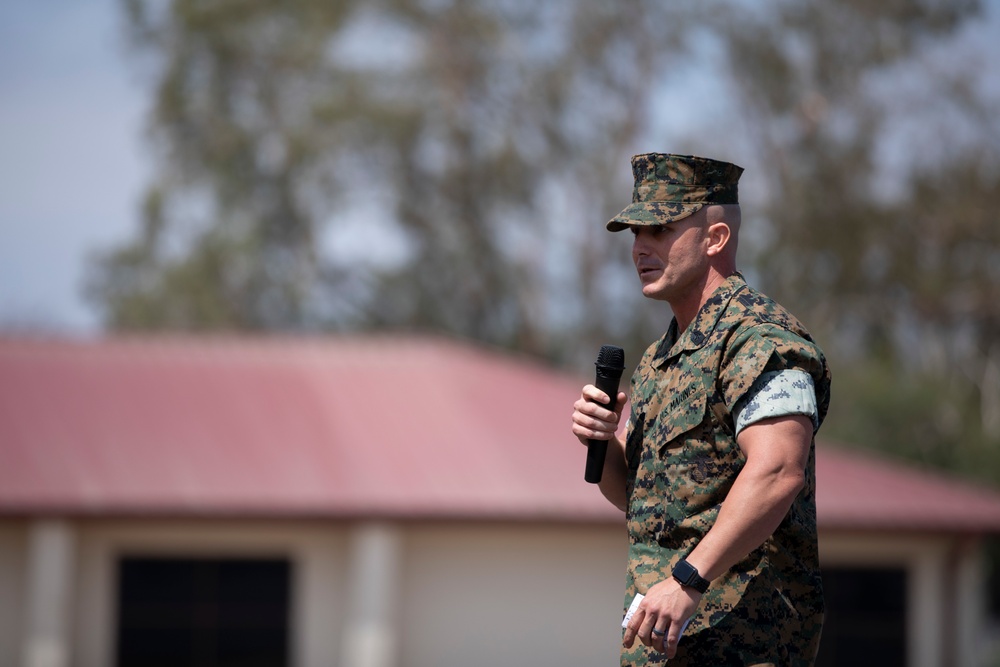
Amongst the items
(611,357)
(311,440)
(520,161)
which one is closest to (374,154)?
(520,161)

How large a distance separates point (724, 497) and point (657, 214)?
0.64 metres

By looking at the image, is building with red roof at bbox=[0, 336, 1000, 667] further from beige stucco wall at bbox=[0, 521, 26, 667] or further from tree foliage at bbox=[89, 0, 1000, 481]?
tree foliage at bbox=[89, 0, 1000, 481]

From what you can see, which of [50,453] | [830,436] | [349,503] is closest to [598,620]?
[349,503]

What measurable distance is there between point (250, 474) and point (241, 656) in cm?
198

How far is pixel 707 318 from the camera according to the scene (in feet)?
10.00

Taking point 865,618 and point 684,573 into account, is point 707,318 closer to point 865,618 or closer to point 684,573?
point 684,573

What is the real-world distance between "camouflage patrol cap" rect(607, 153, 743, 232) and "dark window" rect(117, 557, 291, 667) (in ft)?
40.8

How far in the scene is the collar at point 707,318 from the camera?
303cm

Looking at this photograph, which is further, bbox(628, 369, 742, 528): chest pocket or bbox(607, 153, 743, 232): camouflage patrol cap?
bbox(607, 153, 743, 232): camouflage patrol cap

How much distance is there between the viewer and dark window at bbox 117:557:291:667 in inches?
579

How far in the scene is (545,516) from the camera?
1435 centimetres

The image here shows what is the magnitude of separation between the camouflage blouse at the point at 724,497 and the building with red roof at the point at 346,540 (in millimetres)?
11296

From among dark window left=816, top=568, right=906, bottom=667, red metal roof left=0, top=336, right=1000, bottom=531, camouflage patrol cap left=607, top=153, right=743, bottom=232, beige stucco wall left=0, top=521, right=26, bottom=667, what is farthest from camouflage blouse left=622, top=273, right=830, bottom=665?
dark window left=816, top=568, right=906, bottom=667

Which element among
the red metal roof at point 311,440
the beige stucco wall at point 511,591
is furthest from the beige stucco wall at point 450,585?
the red metal roof at point 311,440
